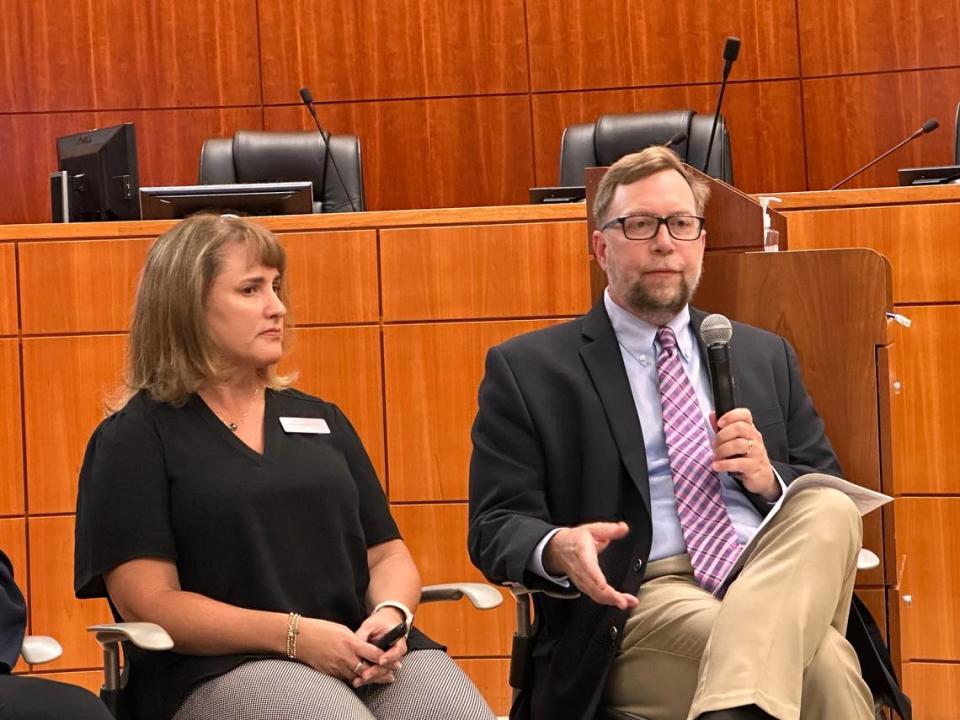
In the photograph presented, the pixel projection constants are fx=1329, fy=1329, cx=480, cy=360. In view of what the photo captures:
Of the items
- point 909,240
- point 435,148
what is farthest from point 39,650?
point 435,148

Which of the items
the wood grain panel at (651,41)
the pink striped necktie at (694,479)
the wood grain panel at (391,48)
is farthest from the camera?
the wood grain panel at (391,48)

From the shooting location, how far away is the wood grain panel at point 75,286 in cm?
395

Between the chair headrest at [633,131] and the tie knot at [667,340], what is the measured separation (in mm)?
2855

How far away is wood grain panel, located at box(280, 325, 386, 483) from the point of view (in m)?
3.95

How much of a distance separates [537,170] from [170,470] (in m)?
4.68

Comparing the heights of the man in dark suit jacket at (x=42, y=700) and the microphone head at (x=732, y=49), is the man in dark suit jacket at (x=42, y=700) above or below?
below

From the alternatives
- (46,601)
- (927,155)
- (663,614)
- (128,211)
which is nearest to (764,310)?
(663,614)

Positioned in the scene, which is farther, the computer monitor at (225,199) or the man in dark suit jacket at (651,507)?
the computer monitor at (225,199)

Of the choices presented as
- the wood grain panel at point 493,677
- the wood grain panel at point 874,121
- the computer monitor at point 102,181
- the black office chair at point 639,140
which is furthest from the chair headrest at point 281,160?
the wood grain panel at point 874,121

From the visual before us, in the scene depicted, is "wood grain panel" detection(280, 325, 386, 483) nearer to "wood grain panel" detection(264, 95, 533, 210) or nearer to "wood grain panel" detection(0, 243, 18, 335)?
"wood grain panel" detection(0, 243, 18, 335)

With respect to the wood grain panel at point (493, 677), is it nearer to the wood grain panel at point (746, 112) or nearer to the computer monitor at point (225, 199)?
the computer monitor at point (225, 199)

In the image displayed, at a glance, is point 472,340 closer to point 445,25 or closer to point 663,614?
point 663,614

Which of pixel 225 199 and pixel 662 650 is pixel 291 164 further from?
pixel 662 650

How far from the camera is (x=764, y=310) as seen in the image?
8.98 feet
